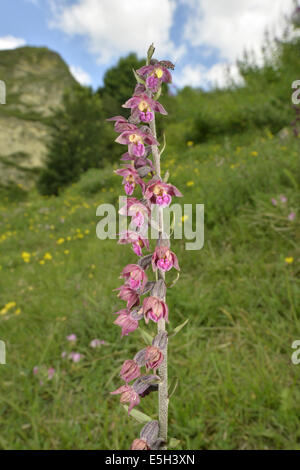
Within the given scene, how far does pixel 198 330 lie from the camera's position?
278cm

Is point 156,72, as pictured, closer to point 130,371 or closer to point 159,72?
point 159,72

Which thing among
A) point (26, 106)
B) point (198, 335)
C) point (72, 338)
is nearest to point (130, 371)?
point (198, 335)

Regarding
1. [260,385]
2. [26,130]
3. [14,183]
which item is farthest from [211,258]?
[26,130]

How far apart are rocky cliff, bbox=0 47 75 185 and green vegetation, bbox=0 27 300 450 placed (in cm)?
1399

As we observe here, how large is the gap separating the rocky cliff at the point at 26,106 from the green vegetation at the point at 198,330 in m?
14.0

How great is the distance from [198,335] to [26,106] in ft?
64.4

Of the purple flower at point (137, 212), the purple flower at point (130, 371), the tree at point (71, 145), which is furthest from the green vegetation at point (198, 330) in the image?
the tree at point (71, 145)

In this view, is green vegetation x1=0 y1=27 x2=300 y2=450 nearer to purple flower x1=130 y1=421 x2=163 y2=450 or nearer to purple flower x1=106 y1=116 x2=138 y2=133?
purple flower x1=130 y1=421 x2=163 y2=450

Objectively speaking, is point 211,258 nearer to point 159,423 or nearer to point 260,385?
point 260,385

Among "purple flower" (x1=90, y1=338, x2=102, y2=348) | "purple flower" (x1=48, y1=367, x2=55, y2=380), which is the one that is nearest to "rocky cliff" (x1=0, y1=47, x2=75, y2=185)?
"purple flower" (x1=90, y1=338, x2=102, y2=348)

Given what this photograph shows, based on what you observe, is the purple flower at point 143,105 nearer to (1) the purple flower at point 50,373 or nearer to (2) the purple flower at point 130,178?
(2) the purple flower at point 130,178

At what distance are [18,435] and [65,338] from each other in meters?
0.91

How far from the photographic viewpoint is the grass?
6.70 ft

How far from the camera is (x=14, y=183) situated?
17516mm
